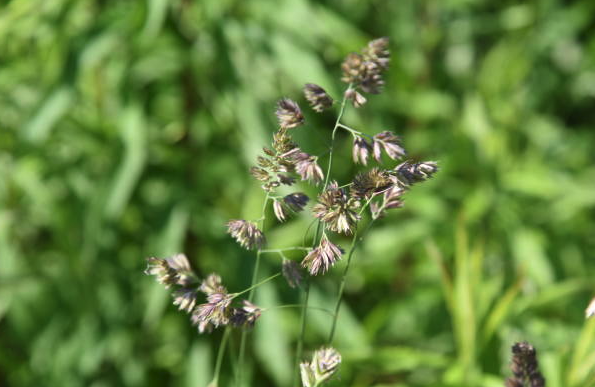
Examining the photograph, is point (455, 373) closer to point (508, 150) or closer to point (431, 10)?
point (508, 150)

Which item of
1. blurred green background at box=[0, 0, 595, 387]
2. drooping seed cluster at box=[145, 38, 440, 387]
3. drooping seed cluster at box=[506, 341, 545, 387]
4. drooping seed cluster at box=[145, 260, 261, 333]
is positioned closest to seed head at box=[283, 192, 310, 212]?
drooping seed cluster at box=[145, 38, 440, 387]

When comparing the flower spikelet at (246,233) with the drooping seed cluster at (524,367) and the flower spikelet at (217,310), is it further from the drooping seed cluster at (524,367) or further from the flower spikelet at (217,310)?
the drooping seed cluster at (524,367)

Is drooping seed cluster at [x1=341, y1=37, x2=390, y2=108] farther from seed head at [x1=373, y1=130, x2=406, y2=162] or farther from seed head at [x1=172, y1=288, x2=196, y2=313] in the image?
seed head at [x1=172, y1=288, x2=196, y2=313]

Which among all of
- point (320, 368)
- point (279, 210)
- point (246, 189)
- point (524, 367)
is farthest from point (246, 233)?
point (246, 189)

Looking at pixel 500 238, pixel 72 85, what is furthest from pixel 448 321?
pixel 72 85

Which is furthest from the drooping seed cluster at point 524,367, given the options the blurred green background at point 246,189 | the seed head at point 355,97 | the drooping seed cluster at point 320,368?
the blurred green background at point 246,189

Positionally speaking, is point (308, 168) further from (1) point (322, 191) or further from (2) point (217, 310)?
(2) point (217, 310)
